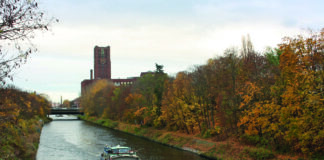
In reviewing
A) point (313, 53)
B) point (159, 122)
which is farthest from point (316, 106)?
point (159, 122)

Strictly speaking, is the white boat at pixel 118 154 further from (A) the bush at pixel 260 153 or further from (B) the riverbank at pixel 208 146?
(A) the bush at pixel 260 153

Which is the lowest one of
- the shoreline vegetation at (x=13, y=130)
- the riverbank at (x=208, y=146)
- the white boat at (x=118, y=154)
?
the riverbank at (x=208, y=146)

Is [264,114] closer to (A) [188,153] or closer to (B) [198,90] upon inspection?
(A) [188,153]

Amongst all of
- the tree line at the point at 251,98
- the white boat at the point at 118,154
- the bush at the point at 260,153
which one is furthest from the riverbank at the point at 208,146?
the white boat at the point at 118,154

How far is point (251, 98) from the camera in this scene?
32.6m

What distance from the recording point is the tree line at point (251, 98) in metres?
24.5

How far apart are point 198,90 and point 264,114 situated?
1737cm

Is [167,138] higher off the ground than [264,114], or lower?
lower

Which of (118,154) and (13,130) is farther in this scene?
(118,154)

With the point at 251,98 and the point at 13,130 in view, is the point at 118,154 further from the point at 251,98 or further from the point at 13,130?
the point at 251,98

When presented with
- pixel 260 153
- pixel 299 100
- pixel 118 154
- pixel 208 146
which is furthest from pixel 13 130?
pixel 299 100

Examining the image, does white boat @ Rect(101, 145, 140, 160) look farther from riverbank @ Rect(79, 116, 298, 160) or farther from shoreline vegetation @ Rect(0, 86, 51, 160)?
riverbank @ Rect(79, 116, 298, 160)

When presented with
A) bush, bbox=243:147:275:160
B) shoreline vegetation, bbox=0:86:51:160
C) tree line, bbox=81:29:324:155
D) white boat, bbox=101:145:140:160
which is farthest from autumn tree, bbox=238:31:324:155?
shoreline vegetation, bbox=0:86:51:160

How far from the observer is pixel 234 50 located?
41.5 m
